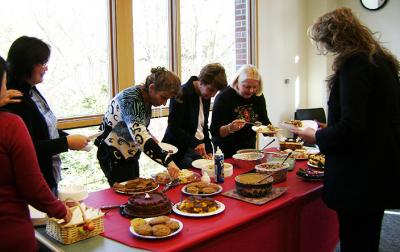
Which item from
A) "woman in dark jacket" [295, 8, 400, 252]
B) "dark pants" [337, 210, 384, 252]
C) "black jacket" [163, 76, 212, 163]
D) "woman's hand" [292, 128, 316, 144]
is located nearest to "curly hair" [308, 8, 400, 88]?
"woman in dark jacket" [295, 8, 400, 252]

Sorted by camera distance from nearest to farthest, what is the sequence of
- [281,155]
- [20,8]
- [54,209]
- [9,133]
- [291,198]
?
[9,133], [54,209], [291,198], [281,155], [20,8]

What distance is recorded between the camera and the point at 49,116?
2.04m

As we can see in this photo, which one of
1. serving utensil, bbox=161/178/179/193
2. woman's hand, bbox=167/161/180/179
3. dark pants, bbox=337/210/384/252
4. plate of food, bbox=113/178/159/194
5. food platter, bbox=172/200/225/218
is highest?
woman's hand, bbox=167/161/180/179

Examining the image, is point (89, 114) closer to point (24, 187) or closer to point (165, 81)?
point (165, 81)

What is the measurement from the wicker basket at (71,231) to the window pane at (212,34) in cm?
269

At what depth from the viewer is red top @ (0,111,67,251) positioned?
3.93 ft

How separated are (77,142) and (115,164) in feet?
1.52

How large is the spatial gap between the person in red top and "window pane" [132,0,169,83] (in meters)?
2.42

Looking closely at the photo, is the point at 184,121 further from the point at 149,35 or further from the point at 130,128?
the point at 149,35

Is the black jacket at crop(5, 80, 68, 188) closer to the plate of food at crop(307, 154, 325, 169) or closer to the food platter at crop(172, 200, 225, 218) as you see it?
the food platter at crop(172, 200, 225, 218)

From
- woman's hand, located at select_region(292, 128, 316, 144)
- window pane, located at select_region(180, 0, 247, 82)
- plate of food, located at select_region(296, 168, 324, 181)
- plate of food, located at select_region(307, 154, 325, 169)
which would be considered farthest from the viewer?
window pane, located at select_region(180, 0, 247, 82)

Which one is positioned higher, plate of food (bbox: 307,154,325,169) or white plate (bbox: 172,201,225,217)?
plate of food (bbox: 307,154,325,169)

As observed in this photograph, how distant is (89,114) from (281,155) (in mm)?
1621

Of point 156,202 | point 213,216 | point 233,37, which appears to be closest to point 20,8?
point 156,202
